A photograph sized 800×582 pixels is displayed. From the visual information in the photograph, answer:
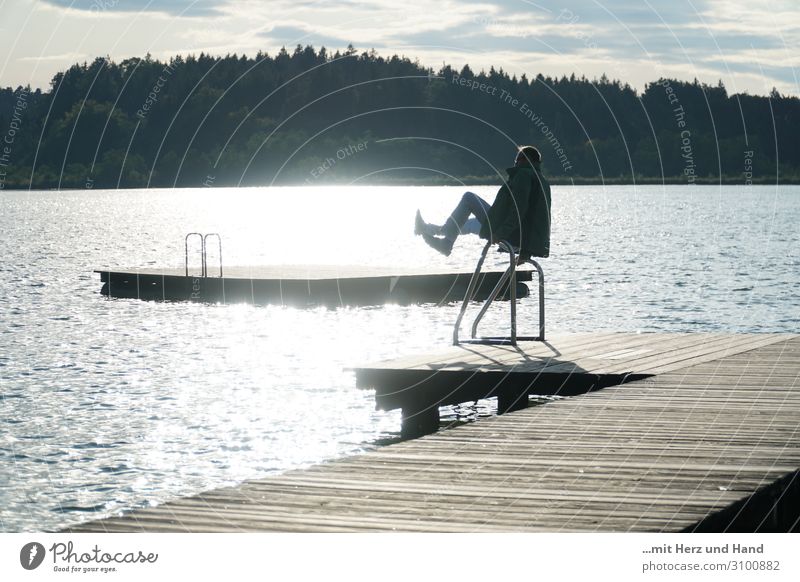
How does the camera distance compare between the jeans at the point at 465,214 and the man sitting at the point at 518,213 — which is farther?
the jeans at the point at 465,214

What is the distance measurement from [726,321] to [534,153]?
75.5 feet

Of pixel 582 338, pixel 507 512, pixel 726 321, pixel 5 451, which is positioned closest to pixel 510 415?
pixel 507 512

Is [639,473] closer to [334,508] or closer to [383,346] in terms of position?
[334,508]

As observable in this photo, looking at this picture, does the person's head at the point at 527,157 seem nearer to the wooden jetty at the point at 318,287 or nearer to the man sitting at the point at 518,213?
the man sitting at the point at 518,213

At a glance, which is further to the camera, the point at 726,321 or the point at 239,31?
the point at 726,321

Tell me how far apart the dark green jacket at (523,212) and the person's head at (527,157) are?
0.09 m

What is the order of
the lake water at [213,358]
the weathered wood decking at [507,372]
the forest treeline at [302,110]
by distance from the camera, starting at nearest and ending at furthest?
the weathered wood decking at [507,372], the lake water at [213,358], the forest treeline at [302,110]

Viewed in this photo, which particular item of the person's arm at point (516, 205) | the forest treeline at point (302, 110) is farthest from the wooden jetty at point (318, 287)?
the person's arm at point (516, 205)

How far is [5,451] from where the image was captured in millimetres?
16812

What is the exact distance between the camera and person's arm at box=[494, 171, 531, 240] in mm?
15273

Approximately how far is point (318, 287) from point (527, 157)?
21405 millimetres

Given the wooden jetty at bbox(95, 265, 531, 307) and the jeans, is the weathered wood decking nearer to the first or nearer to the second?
the jeans

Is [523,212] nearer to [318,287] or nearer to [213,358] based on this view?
[213,358]

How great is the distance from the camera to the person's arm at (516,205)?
50.1ft
